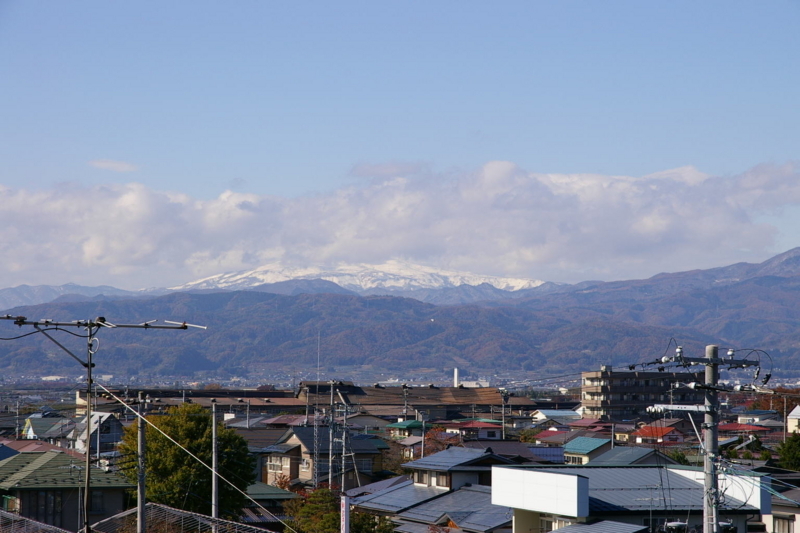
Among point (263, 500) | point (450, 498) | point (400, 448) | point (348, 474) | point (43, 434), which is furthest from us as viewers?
point (43, 434)

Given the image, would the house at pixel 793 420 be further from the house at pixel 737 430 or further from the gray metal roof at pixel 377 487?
the gray metal roof at pixel 377 487

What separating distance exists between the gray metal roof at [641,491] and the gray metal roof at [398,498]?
4966 mm

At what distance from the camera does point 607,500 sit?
24.0m

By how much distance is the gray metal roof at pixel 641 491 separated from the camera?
78.0 ft

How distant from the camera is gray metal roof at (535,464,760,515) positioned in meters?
23.8

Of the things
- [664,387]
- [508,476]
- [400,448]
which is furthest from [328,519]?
[664,387]

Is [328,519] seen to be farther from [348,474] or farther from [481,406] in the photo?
A: [481,406]

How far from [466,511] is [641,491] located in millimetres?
5299

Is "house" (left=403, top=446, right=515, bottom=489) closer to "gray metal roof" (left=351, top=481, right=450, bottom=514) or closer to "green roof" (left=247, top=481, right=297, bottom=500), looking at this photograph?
"gray metal roof" (left=351, top=481, right=450, bottom=514)

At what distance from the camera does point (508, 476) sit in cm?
2461

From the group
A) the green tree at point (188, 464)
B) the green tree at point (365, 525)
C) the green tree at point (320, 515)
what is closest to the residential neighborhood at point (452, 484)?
the green tree at point (365, 525)

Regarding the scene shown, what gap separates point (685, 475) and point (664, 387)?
80.4 m

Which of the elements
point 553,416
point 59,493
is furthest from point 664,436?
point 59,493

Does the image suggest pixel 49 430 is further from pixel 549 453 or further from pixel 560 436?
pixel 549 453
